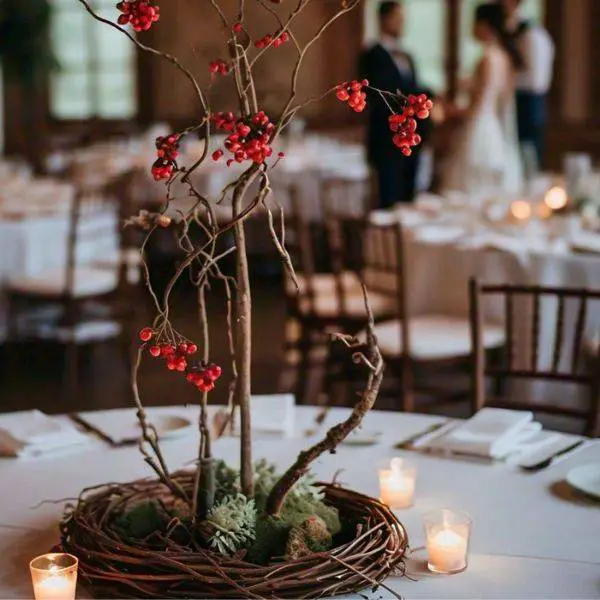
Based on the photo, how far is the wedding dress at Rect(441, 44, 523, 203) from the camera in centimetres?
745

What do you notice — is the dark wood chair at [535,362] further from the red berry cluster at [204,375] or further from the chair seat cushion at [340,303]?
the chair seat cushion at [340,303]

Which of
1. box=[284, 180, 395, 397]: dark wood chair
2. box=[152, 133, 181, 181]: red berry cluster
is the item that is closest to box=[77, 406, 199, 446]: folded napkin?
box=[152, 133, 181, 181]: red berry cluster

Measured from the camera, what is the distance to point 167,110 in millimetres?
11164

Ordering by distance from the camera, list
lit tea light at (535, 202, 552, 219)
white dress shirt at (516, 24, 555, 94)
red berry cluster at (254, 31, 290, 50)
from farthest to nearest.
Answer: white dress shirt at (516, 24, 555, 94)
lit tea light at (535, 202, 552, 219)
red berry cluster at (254, 31, 290, 50)

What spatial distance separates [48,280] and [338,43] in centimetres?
624

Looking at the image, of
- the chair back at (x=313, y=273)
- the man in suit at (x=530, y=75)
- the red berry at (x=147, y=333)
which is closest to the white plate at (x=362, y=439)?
the red berry at (x=147, y=333)

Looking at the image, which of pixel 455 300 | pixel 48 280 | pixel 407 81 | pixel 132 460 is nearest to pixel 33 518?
pixel 132 460

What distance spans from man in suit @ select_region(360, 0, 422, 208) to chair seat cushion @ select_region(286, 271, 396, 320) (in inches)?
89.0

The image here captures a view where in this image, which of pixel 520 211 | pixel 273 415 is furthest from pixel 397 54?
pixel 273 415

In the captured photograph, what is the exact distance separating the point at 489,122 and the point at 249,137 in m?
6.58

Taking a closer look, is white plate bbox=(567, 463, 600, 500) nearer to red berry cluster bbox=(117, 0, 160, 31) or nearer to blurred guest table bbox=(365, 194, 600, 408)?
red berry cluster bbox=(117, 0, 160, 31)

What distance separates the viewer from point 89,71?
1127 cm

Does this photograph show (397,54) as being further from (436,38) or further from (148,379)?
(436,38)

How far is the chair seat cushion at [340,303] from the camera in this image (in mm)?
4664
